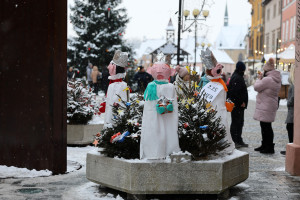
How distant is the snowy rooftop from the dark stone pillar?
11811 cm

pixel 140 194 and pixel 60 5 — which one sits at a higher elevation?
pixel 60 5

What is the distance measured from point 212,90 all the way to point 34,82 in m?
2.59

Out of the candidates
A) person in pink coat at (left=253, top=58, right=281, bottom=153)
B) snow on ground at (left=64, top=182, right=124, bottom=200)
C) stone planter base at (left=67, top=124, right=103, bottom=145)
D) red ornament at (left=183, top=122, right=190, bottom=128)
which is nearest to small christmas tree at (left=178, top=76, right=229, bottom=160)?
red ornament at (left=183, top=122, right=190, bottom=128)

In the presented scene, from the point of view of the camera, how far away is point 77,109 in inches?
424

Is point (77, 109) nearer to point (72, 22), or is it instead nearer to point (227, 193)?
point (227, 193)

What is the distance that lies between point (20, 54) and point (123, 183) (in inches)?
111

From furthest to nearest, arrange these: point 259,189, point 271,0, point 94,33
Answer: point 271,0
point 94,33
point 259,189

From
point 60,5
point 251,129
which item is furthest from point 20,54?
point 251,129

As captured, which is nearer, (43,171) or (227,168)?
(227,168)

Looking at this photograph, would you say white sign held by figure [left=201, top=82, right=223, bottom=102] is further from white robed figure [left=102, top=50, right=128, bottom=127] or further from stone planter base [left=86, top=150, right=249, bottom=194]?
white robed figure [left=102, top=50, right=128, bottom=127]

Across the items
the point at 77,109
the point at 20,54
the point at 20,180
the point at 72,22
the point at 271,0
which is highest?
the point at 271,0

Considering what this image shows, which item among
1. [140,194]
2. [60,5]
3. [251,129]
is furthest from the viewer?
[251,129]

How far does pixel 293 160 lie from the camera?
8031 millimetres

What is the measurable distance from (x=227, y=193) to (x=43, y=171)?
2814 mm
